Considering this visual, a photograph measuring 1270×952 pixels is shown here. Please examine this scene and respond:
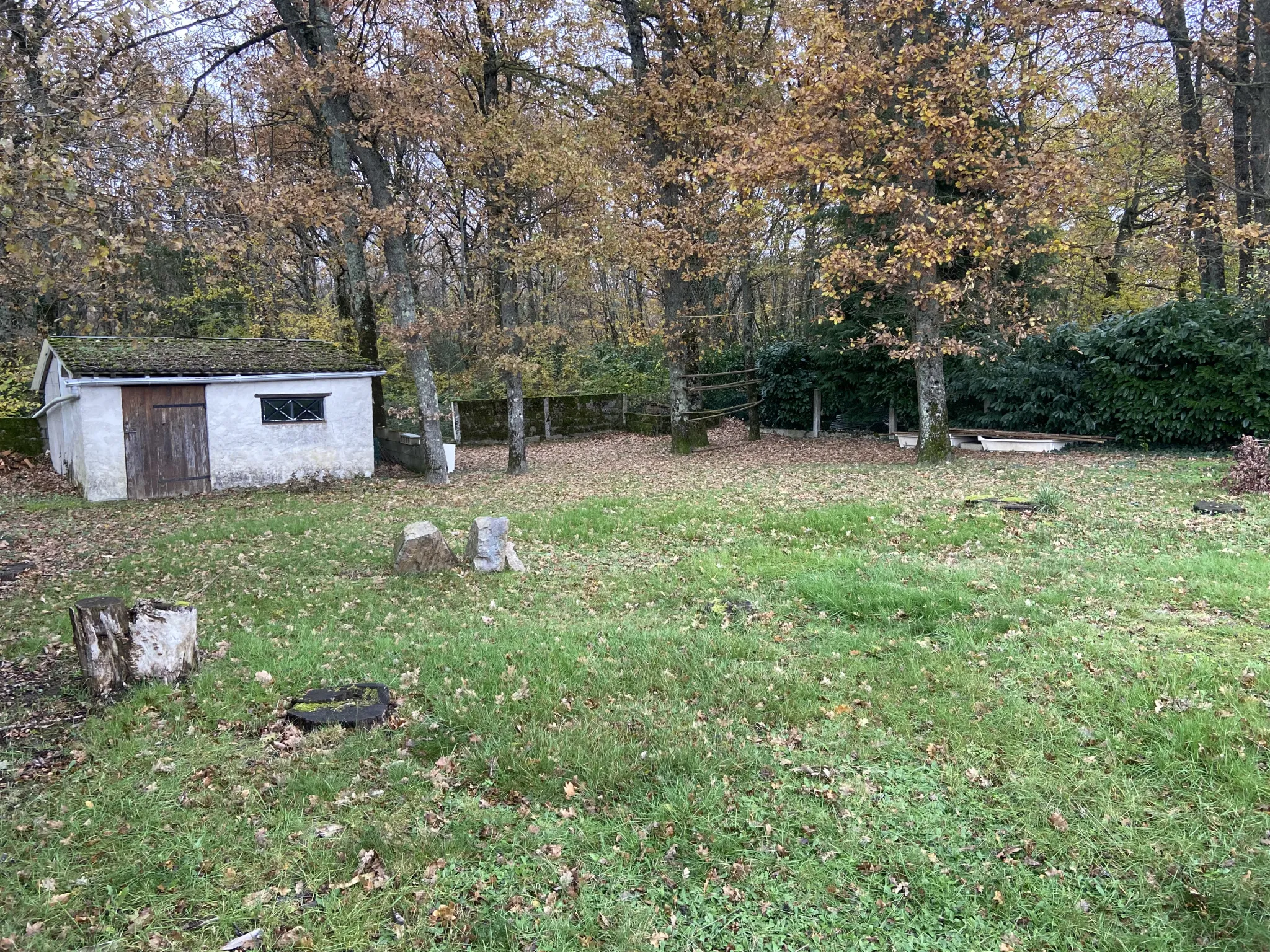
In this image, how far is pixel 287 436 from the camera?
55.9ft

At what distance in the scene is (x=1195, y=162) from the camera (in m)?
16.5

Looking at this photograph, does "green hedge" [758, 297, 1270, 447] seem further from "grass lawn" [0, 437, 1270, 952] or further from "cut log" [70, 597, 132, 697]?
"cut log" [70, 597, 132, 697]

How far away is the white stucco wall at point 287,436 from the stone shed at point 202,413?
21mm

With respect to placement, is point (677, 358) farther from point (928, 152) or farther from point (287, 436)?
point (287, 436)

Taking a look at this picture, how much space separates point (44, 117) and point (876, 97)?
13.6m

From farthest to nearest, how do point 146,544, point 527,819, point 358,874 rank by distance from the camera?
point 146,544, point 527,819, point 358,874

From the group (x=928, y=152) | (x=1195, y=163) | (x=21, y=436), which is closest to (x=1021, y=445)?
(x=928, y=152)

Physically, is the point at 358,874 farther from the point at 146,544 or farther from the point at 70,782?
the point at 146,544

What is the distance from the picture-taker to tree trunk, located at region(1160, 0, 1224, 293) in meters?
14.4

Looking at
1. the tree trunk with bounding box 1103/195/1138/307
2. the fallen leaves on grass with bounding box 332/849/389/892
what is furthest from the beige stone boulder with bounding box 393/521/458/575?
the tree trunk with bounding box 1103/195/1138/307

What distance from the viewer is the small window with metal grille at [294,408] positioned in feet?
55.3

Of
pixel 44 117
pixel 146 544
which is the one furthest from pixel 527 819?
pixel 146 544

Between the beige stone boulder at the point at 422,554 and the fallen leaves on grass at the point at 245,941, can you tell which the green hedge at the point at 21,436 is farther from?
the fallen leaves on grass at the point at 245,941

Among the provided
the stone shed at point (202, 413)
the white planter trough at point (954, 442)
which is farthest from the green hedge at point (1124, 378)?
the stone shed at point (202, 413)
